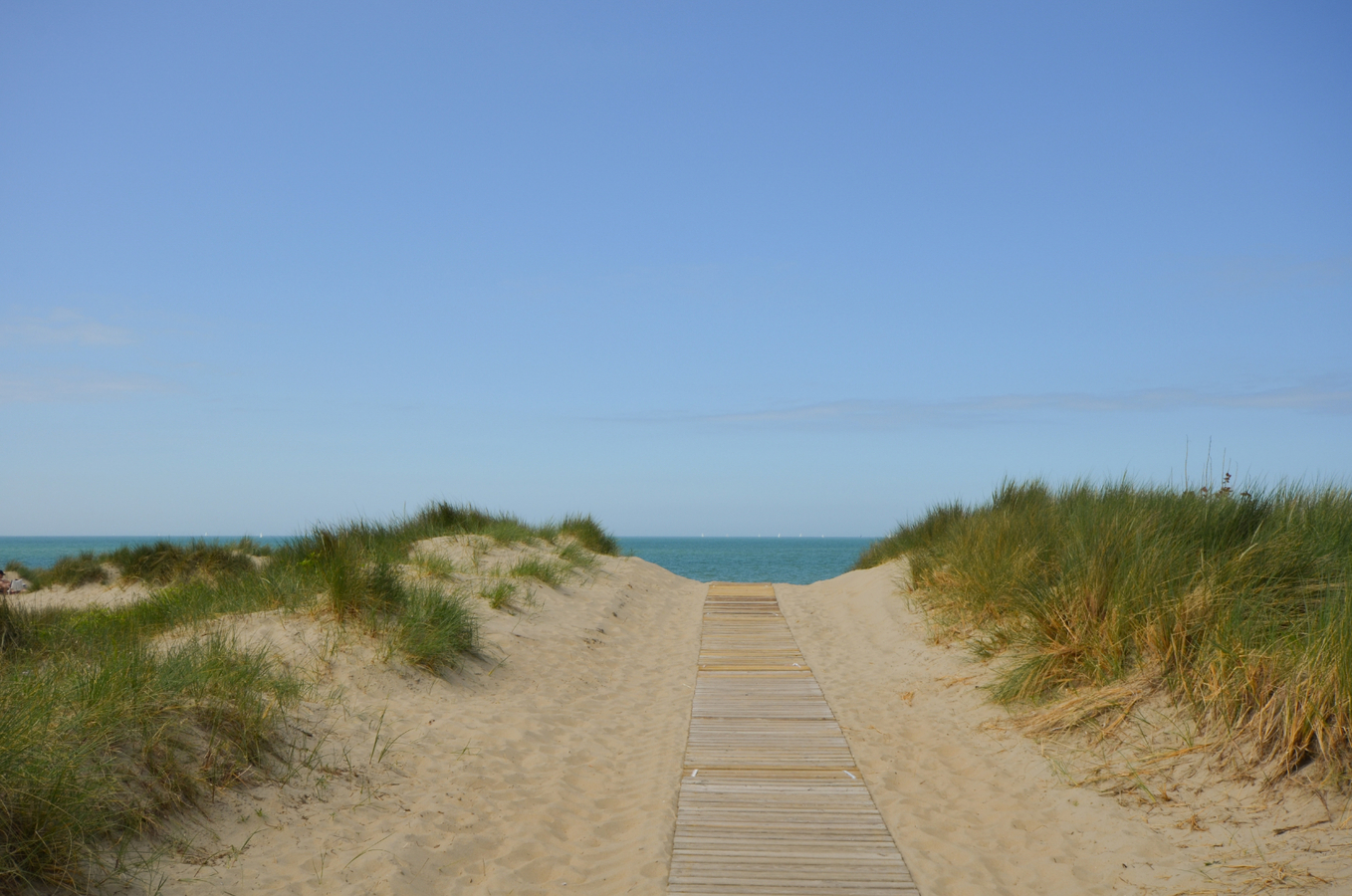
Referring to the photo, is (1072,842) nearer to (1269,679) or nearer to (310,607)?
(1269,679)

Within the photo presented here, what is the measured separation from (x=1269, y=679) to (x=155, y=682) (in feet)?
19.1

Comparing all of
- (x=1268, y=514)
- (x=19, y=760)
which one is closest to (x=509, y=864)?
(x=19, y=760)

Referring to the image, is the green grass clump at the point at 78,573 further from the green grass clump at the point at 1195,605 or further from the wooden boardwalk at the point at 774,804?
the green grass clump at the point at 1195,605

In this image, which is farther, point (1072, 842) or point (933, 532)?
point (933, 532)

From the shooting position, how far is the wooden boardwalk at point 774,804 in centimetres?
365

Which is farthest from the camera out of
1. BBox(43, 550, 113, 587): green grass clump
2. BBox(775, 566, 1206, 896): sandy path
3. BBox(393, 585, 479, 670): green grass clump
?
BBox(43, 550, 113, 587): green grass clump

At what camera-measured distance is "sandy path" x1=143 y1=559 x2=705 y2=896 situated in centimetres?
355

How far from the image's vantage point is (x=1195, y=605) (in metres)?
4.99

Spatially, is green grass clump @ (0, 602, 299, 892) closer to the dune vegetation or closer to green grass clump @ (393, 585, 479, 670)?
the dune vegetation

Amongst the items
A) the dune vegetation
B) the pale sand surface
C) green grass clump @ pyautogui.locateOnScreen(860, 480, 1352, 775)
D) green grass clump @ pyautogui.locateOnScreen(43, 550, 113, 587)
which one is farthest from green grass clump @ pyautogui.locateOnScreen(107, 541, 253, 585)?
green grass clump @ pyautogui.locateOnScreen(860, 480, 1352, 775)

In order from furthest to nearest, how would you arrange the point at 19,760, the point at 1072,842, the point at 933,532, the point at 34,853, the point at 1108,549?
the point at 933,532
the point at 1108,549
the point at 1072,842
the point at 19,760
the point at 34,853

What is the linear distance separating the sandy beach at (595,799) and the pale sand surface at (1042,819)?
0.01 meters

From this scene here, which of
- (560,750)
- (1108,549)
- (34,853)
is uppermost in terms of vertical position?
(1108,549)

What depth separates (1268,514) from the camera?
6.21 meters
